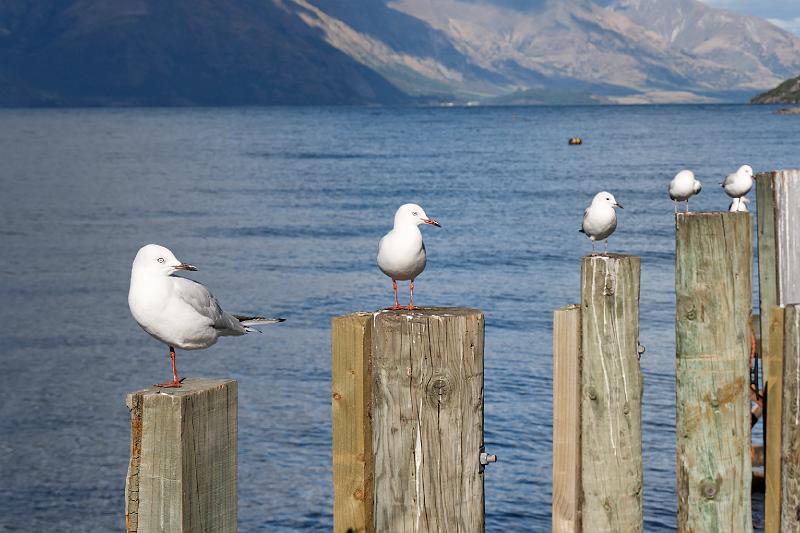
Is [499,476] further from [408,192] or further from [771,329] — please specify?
[408,192]

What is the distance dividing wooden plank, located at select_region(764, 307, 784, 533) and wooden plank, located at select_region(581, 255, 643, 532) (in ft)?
2.76

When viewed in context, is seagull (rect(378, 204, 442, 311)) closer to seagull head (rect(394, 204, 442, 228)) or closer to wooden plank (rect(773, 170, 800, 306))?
seagull head (rect(394, 204, 442, 228))

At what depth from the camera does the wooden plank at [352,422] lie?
5.35 meters

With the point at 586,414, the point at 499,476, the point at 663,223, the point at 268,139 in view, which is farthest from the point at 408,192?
the point at 268,139

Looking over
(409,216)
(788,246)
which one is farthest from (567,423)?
(788,246)

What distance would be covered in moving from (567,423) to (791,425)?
131cm

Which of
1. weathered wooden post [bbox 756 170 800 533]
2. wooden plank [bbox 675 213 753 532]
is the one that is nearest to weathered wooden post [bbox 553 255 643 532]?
wooden plank [bbox 675 213 753 532]

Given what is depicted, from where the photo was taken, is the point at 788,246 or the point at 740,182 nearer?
the point at 788,246

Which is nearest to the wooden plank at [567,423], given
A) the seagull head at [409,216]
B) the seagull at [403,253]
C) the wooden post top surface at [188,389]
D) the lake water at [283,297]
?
the seagull at [403,253]

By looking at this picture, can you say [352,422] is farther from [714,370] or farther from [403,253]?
[714,370]

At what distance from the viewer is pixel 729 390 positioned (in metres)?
6.33

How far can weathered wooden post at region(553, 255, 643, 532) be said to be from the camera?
6.46 meters

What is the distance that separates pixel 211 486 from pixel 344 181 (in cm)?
7093

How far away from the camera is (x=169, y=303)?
556cm
